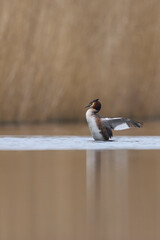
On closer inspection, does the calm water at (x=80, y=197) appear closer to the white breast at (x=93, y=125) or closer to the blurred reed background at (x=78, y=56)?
the white breast at (x=93, y=125)

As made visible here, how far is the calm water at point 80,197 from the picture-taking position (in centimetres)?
195

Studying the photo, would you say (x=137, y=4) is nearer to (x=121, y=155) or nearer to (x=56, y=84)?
(x=56, y=84)

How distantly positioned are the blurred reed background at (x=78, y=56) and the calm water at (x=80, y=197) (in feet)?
17.5

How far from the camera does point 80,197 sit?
8.23ft

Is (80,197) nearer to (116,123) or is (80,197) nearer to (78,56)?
(116,123)

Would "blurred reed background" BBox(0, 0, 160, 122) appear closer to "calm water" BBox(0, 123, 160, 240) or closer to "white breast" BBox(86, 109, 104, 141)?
"white breast" BBox(86, 109, 104, 141)

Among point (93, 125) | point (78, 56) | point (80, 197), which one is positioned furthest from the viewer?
point (78, 56)

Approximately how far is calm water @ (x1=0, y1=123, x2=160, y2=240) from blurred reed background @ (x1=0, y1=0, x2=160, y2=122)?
5346 mm

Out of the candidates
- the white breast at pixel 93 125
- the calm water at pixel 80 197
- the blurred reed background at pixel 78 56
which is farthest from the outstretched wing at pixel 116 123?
the blurred reed background at pixel 78 56

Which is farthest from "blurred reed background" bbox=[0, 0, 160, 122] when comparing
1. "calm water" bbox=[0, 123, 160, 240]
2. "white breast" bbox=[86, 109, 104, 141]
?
"calm water" bbox=[0, 123, 160, 240]

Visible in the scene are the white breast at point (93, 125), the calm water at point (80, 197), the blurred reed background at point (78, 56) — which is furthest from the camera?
the blurred reed background at point (78, 56)

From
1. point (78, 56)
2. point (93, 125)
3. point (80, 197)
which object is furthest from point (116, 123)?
point (78, 56)

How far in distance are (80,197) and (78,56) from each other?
24.7 feet

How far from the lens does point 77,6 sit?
10055mm
